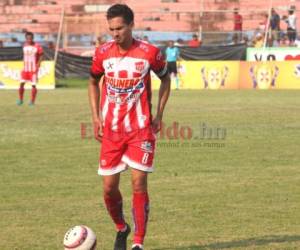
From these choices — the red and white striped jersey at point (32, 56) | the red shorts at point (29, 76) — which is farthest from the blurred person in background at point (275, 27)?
the red shorts at point (29, 76)

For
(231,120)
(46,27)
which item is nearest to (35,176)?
(231,120)

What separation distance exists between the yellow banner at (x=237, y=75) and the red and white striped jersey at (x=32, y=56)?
856cm

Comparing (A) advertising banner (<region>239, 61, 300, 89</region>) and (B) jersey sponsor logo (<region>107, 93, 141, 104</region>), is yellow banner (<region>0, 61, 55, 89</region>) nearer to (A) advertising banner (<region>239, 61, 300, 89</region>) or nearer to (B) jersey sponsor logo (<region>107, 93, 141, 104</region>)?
(A) advertising banner (<region>239, 61, 300, 89</region>)

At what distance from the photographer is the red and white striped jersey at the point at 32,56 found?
26125mm

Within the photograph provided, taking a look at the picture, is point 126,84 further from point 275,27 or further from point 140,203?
point 275,27

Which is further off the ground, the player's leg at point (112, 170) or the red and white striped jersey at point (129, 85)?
the red and white striped jersey at point (129, 85)

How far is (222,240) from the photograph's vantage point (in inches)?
293

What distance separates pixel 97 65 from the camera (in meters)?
7.02

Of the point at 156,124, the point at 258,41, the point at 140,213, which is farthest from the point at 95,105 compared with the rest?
the point at 258,41

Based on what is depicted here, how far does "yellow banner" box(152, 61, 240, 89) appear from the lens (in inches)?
1335

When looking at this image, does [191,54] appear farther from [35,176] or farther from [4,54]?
[35,176]

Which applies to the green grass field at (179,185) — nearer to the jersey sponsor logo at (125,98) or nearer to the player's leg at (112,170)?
the player's leg at (112,170)

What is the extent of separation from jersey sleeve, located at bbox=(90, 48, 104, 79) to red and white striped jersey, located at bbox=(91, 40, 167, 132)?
0.06 meters

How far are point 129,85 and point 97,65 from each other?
1.29 feet
